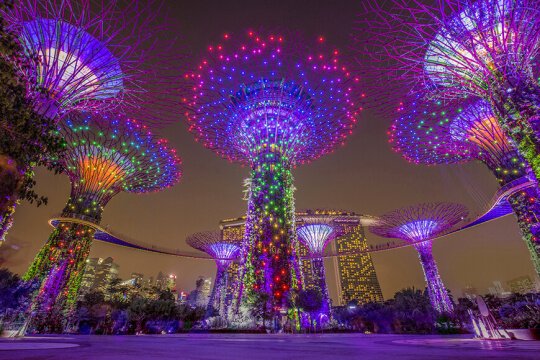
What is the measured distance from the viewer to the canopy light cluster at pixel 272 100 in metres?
21.1

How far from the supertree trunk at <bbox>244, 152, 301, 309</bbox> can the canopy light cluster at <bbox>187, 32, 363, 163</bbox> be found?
173 cm

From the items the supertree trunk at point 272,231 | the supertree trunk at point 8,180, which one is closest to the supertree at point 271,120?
the supertree trunk at point 272,231

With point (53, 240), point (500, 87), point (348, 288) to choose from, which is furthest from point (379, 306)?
point (348, 288)

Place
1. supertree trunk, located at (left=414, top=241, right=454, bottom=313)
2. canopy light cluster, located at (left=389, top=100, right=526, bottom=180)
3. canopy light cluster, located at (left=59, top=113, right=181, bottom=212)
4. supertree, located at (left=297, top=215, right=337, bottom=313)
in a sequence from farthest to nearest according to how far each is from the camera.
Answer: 1. supertree, located at (left=297, top=215, right=337, bottom=313)
2. supertree trunk, located at (left=414, top=241, right=454, bottom=313)
3. canopy light cluster, located at (left=59, top=113, right=181, bottom=212)
4. canopy light cluster, located at (left=389, top=100, right=526, bottom=180)

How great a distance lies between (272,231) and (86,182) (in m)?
17.4

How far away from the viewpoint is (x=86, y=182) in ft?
82.3

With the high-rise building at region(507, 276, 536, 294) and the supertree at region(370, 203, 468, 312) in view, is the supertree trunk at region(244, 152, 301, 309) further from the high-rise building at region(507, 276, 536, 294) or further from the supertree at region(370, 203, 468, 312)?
the high-rise building at region(507, 276, 536, 294)

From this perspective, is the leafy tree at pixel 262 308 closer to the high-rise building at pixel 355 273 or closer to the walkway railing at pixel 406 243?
the walkway railing at pixel 406 243

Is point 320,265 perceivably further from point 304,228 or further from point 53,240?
point 53,240

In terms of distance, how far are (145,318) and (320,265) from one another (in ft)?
78.1

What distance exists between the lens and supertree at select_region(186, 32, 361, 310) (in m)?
20.8

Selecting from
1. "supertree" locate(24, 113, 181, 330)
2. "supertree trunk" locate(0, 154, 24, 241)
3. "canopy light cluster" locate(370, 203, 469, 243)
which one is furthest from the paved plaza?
"canopy light cluster" locate(370, 203, 469, 243)

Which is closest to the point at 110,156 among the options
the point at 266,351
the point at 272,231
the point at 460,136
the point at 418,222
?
the point at 272,231

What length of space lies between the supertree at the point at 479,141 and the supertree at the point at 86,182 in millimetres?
21561
